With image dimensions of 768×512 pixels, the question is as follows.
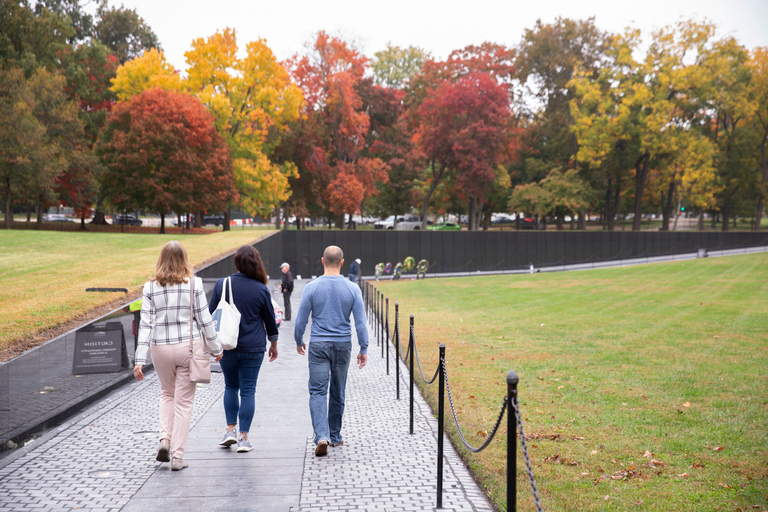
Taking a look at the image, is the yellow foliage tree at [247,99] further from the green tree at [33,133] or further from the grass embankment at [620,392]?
the grass embankment at [620,392]

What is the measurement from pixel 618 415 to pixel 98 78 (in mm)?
41865

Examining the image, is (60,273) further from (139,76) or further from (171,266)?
(139,76)

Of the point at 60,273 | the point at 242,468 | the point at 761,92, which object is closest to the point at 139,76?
the point at 60,273

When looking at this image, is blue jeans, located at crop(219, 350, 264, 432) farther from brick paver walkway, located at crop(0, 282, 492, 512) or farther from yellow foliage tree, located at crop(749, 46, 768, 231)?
yellow foliage tree, located at crop(749, 46, 768, 231)

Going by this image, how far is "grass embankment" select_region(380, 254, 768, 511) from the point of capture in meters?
4.76

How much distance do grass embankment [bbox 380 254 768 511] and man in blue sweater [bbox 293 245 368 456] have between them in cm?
144

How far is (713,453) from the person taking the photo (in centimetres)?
544

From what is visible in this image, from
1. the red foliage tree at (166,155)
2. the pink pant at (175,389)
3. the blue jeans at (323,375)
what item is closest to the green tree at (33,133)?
the red foliage tree at (166,155)

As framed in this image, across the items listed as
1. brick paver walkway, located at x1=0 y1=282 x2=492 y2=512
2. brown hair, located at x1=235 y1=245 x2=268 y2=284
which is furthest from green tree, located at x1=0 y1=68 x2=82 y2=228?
brown hair, located at x1=235 y1=245 x2=268 y2=284

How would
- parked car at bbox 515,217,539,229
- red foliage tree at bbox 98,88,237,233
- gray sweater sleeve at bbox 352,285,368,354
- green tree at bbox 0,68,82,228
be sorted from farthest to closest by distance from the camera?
parked car at bbox 515,217,539,229
red foliage tree at bbox 98,88,237,233
green tree at bbox 0,68,82,228
gray sweater sleeve at bbox 352,285,368,354

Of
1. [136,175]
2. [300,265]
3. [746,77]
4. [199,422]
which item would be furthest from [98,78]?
[746,77]

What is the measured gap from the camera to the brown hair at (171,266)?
475 centimetres

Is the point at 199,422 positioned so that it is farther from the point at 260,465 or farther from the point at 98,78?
the point at 98,78

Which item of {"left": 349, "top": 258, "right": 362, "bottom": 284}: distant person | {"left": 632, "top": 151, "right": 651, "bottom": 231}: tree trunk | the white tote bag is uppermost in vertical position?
{"left": 632, "top": 151, "right": 651, "bottom": 231}: tree trunk
